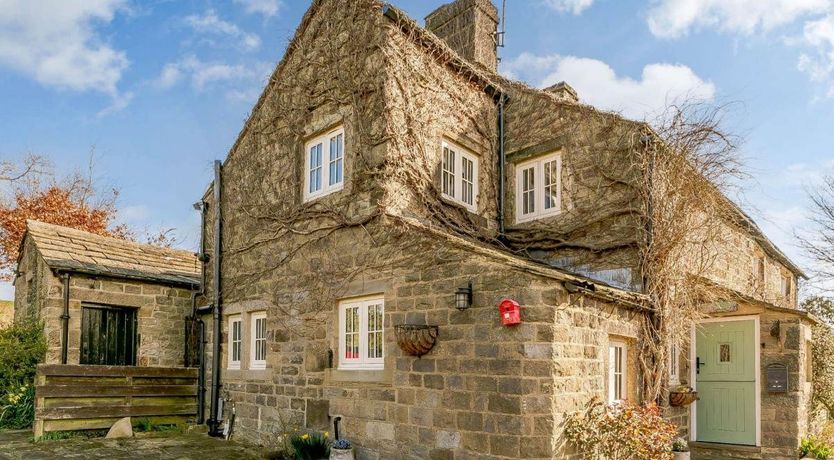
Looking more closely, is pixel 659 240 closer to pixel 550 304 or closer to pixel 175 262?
pixel 550 304

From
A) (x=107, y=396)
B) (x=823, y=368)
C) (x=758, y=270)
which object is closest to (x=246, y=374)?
(x=107, y=396)

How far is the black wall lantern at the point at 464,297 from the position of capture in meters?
7.55

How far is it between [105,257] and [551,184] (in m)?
10.0

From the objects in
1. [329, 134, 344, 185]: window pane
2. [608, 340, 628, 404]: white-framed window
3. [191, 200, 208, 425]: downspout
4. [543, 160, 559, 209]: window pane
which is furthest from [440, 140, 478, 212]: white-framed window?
[191, 200, 208, 425]: downspout

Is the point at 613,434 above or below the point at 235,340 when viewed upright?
below

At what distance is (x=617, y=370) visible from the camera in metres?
9.02

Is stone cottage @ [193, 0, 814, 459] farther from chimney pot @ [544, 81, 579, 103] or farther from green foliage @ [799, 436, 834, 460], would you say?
green foliage @ [799, 436, 834, 460]

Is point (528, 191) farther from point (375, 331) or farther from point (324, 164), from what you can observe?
point (375, 331)

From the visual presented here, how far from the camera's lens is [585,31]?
8727 mm

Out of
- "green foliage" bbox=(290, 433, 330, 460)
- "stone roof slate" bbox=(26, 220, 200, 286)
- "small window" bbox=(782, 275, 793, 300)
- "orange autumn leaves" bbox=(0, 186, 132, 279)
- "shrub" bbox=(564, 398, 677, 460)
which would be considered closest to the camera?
"shrub" bbox=(564, 398, 677, 460)

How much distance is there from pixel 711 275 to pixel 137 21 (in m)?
11.4

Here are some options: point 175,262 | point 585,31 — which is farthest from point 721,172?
point 175,262

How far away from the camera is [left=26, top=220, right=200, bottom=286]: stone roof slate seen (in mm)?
12713

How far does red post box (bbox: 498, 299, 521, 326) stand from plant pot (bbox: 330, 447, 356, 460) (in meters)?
3.05
